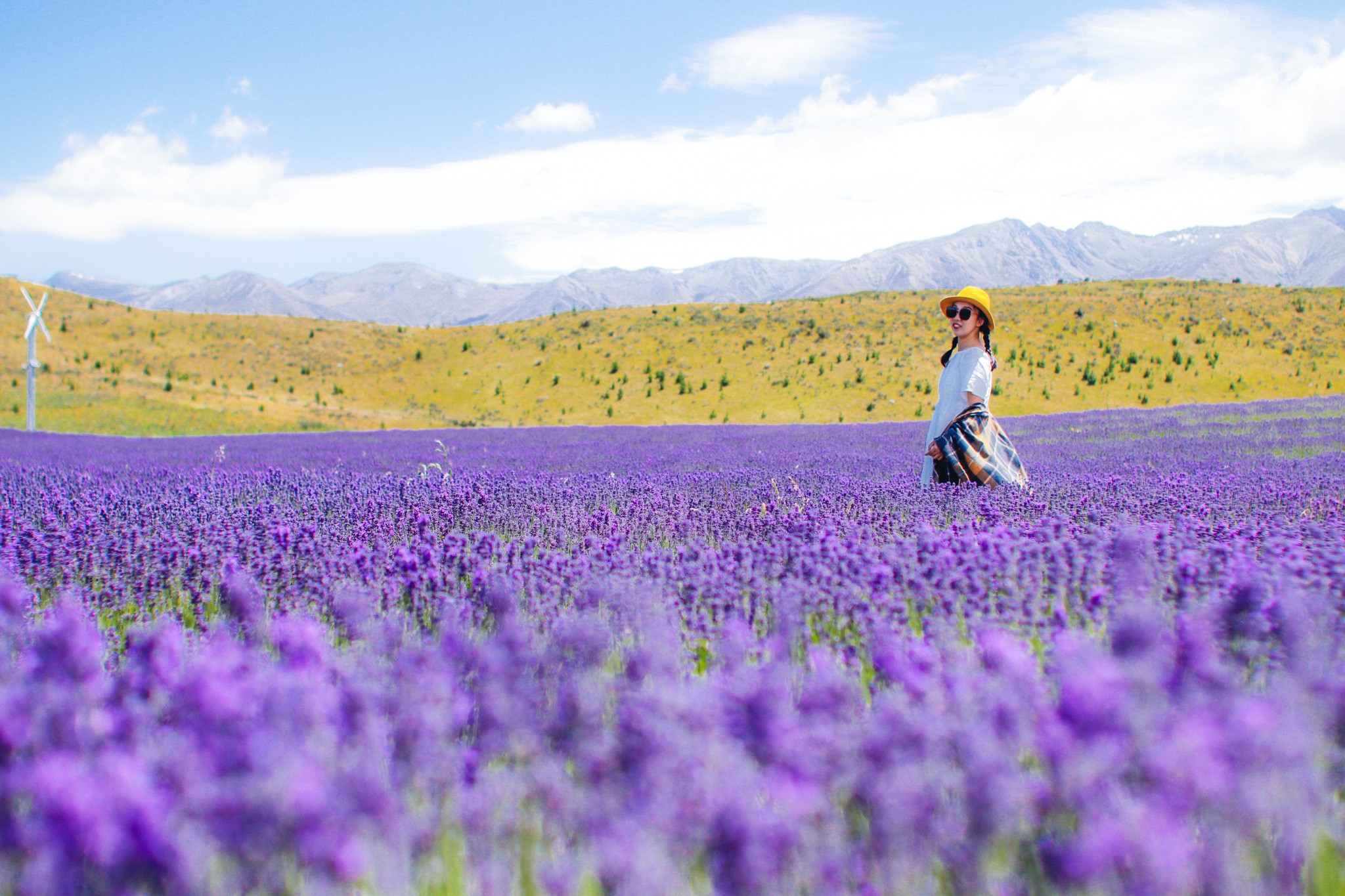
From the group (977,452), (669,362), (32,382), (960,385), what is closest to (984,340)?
(960,385)

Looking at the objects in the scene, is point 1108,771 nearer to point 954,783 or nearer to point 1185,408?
point 954,783

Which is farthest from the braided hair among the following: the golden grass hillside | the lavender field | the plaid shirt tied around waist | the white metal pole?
the white metal pole

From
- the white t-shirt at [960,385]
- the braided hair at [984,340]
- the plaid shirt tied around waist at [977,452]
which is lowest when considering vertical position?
the plaid shirt tied around waist at [977,452]

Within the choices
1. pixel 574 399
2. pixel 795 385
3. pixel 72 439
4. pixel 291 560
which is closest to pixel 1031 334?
pixel 795 385

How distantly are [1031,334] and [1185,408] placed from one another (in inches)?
720

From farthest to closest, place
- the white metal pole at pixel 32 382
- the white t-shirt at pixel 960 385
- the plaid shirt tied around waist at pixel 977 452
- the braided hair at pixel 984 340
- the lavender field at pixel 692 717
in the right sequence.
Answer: the white metal pole at pixel 32 382, the braided hair at pixel 984 340, the white t-shirt at pixel 960 385, the plaid shirt tied around waist at pixel 977 452, the lavender field at pixel 692 717

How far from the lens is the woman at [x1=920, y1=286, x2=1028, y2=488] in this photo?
6098mm

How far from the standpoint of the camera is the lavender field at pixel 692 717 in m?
1.07

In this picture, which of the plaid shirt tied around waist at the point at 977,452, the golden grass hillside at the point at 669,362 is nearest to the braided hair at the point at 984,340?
the plaid shirt tied around waist at the point at 977,452

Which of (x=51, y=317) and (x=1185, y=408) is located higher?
(x=51, y=317)

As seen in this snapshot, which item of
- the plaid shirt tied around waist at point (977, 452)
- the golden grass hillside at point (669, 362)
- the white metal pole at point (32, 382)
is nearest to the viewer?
the plaid shirt tied around waist at point (977, 452)

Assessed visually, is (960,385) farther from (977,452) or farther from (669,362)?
(669,362)

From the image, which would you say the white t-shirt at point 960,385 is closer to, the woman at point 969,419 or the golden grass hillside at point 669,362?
the woman at point 969,419

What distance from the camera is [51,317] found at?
45.4 metres
